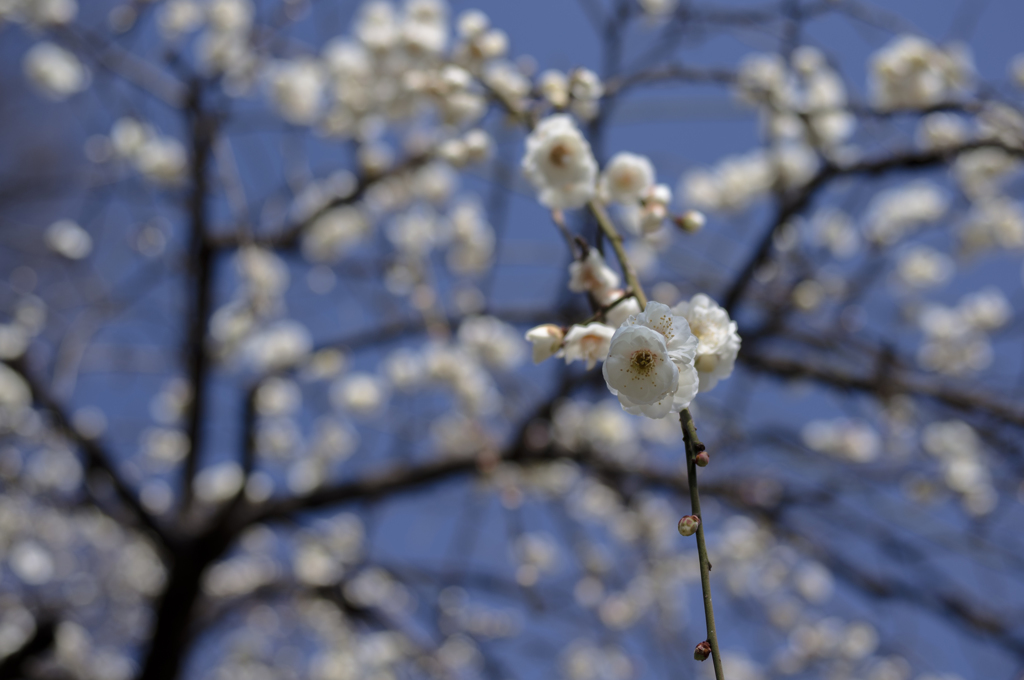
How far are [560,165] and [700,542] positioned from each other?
729 mm

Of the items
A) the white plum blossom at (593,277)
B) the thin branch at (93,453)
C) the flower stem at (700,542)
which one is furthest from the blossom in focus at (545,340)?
the thin branch at (93,453)

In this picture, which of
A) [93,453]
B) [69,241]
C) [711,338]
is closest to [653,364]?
[711,338]

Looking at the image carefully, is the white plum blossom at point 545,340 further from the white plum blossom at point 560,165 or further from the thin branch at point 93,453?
the thin branch at point 93,453

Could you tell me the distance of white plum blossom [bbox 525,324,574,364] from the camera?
944mm

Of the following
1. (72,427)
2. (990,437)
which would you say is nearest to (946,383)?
(990,437)

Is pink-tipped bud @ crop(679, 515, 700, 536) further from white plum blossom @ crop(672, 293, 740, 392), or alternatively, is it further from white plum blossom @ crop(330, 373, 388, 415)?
white plum blossom @ crop(330, 373, 388, 415)

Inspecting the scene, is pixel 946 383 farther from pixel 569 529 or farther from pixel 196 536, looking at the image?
pixel 196 536

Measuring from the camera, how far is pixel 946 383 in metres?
2.64

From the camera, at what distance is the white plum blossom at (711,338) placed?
844 mm

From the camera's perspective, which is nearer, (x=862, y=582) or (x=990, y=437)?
(x=990, y=437)

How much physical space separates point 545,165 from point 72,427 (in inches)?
126

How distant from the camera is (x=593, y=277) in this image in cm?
104

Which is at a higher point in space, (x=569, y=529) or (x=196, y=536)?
(x=569, y=529)

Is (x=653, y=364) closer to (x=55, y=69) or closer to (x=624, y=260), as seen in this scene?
(x=624, y=260)
